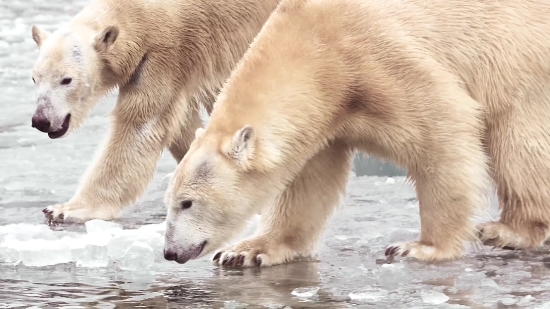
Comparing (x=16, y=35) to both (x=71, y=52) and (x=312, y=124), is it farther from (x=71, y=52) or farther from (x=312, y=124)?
(x=312, y=124)

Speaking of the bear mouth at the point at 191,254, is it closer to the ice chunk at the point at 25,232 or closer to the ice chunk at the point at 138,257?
the ice chunk at the point at 138,257

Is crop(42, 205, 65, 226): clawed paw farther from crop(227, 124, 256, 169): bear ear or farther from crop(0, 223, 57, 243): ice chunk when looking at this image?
crop(227, 124, 256, 169): bear ear

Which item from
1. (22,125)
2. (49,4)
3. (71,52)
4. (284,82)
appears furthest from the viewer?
(49,4)

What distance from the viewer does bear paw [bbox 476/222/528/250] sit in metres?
5.22

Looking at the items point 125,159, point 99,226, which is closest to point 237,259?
point 99,226

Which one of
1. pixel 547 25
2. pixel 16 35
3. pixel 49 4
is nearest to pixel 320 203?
pixel 547 25

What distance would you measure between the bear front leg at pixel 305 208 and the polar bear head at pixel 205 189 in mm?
598

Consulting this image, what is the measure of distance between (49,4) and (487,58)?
35.7ft

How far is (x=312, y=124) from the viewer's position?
4.70 metres

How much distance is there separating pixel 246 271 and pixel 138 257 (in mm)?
498

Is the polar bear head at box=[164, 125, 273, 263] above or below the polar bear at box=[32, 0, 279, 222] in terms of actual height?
below

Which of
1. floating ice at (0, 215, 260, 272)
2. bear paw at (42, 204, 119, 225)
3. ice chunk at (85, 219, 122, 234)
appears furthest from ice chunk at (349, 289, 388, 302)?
bear paw at (42, 204, 119, 225)

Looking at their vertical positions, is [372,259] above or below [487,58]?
below

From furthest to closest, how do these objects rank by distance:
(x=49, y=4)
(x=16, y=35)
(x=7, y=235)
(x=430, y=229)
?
(x=49, y=4) < (x=16, y=35) < (x=7, y=235) < (x=430, y=229)
